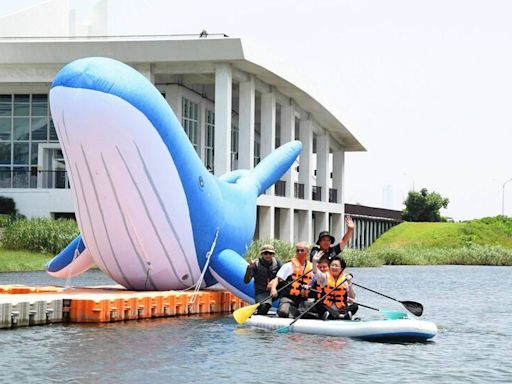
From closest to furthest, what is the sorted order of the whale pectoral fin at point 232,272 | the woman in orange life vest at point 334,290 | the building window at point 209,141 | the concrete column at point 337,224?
the woman in orange life vest at point 334,290, the whale pectoral fin at point 232,272, the building window at point 209,141, the concrete column at point 337,224

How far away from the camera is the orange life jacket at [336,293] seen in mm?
17906

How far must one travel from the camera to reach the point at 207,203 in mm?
21672

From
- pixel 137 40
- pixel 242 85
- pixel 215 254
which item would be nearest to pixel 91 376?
pixel 215 254

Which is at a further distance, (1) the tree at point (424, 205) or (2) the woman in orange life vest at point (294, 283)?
(1) the tree at point (424, 205)

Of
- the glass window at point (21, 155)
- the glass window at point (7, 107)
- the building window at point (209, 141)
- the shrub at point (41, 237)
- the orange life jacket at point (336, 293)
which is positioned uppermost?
the glass window at point (7, 107)

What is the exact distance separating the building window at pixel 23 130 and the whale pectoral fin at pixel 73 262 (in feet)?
92.2

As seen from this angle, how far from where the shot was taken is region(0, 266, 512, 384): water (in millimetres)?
13859

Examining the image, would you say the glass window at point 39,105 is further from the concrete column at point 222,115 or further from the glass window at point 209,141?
the concrete column at point 222,115

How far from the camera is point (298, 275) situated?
18.5 meters

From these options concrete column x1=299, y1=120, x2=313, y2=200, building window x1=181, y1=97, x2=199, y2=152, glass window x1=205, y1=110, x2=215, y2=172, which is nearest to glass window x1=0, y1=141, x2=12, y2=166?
building window x1=181, y1=97, x2=199, y2=152

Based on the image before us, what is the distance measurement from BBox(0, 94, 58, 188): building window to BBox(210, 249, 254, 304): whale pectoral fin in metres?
31.2

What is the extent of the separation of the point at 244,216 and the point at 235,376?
997 cm

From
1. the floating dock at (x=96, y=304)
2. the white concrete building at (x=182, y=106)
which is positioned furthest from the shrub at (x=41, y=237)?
the floating dock at (x=96, y=304)

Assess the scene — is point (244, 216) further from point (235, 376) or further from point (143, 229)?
point (235, 376)
